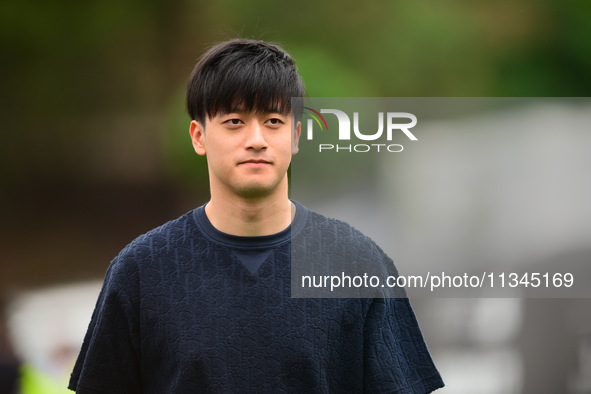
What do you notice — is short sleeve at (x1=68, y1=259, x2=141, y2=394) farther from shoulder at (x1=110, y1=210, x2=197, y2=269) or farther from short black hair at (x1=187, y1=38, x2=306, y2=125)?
short black hair at (x1=187, y1=38, x2=306, y2=125)

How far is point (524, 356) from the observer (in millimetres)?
2348

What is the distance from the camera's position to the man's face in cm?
Result: 117

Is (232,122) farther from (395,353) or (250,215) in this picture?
(395,353)

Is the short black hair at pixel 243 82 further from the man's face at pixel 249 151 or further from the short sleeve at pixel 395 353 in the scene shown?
the short sleeve at pixel 395 353

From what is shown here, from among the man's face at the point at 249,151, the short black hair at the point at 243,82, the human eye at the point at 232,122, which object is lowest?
the man's face at the point at 249,151

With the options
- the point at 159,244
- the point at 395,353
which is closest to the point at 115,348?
the point at 159,244

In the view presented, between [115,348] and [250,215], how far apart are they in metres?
0.29

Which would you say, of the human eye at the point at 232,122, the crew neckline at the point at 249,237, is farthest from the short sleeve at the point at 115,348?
the human eye at the point at 232,122

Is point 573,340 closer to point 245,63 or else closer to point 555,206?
point 555,206

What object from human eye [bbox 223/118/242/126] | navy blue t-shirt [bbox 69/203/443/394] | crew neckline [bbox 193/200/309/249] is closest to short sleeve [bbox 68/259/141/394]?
navy blue t-shirt [bbox 69/203/443/394]

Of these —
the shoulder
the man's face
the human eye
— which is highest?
the human eye

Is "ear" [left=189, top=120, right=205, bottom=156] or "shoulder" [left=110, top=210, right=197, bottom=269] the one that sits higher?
"ear" [left=189, top=120, right=205, bottom=156]

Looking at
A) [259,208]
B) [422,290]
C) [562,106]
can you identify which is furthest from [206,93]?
[562,106]

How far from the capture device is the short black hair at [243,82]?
1.20m
